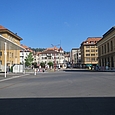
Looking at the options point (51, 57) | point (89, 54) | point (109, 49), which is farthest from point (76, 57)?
point (109, 49)

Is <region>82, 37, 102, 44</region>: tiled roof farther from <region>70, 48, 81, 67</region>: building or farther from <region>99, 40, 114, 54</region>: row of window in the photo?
<region>99, 40, 114, 54</region>: row of window

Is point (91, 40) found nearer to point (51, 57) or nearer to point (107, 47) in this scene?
point (51, 57)

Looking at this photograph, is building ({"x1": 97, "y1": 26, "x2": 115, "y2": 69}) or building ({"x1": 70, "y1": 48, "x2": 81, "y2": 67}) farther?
building ({"x1": 70, "y1": 48, "x2": 81, "y2": 67})

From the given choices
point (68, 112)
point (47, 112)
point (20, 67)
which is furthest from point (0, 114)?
point (20, 67)

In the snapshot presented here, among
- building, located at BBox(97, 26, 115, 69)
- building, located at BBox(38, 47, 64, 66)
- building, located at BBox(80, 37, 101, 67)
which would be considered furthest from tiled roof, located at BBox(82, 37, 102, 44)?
building, located at BBox(97, 26, 115, 69)

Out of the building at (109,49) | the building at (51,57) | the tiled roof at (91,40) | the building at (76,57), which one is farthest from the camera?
the building at (76,57)

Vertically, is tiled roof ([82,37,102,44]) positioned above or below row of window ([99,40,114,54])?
above

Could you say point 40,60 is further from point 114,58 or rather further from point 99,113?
point 99,113

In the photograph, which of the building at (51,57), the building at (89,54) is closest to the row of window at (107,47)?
the building at (89,54)

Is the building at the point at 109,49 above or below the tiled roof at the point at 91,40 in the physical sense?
below

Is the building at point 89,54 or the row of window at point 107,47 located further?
the building at point 89,54

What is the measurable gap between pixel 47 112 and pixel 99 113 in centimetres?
173

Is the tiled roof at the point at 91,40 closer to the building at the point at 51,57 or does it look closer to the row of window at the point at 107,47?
the building at the point at 51,57

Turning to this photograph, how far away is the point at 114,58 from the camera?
72.1 meters
